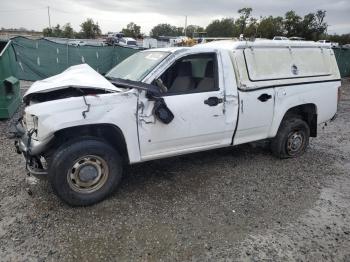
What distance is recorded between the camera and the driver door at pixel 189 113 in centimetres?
404

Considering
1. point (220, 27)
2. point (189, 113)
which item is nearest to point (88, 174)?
point (189, 113)

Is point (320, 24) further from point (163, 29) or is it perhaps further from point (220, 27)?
point (163, 29)

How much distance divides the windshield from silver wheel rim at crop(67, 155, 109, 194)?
1.12m

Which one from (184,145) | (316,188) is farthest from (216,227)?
(316,188)

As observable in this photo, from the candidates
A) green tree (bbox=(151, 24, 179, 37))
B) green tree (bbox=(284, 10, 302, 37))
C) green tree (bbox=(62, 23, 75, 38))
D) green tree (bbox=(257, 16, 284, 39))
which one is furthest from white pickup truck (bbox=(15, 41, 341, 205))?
green tree (bbox=(151, 24, 179, 37))

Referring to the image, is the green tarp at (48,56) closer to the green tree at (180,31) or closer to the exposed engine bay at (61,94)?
the exposed engine bay at (61,94)

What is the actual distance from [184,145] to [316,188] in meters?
1.91

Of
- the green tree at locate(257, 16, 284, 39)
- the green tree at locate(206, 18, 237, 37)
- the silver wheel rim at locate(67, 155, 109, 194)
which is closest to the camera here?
the silver wheel rim at locate(67, 155, 109, 194)

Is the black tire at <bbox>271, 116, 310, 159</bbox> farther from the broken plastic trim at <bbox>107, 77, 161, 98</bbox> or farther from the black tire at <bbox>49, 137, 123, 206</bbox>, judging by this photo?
the black tire at <bbox>49, 137, 123, 206</bbox>

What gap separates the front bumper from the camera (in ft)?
11.9

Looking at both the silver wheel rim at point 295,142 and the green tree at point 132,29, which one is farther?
the green tree at point 132,29

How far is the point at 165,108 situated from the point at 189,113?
0.36 m

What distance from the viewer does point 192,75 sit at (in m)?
4.79

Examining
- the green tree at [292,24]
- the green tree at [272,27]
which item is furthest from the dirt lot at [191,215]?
the green tree at [292,24]
